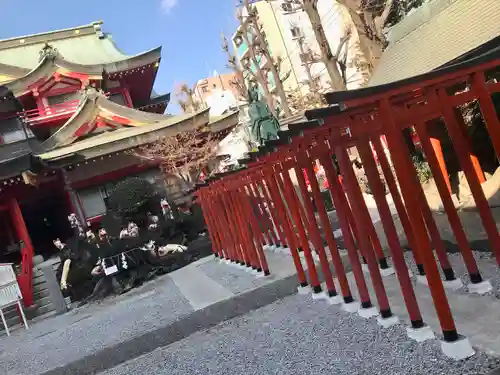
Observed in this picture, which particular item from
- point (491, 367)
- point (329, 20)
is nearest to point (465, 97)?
point (491, 367)

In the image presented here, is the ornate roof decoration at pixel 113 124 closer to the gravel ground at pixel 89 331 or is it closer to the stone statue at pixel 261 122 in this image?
the stone statue at pixel 261 122

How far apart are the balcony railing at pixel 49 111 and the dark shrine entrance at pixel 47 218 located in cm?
328

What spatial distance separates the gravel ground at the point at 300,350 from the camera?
3588 mm

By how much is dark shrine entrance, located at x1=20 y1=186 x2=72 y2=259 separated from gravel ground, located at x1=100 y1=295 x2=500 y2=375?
14.2 metres

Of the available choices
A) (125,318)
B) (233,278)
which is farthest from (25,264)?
(233,278)

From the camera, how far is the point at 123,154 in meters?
17.2

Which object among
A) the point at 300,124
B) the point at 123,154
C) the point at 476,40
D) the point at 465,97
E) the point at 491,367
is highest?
the point at 123,154

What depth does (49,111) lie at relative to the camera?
63.9 feet

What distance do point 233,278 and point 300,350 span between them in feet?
13.9

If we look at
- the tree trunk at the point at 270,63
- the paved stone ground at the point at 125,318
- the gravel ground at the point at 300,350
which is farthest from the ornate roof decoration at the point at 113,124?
the gravel ground at the point at 300,350

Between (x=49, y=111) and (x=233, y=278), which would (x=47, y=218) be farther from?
(x=233, y=278)

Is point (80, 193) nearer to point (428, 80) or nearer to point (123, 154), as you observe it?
point (123, 154)

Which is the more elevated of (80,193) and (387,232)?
(80,193)

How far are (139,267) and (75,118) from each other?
816cm
